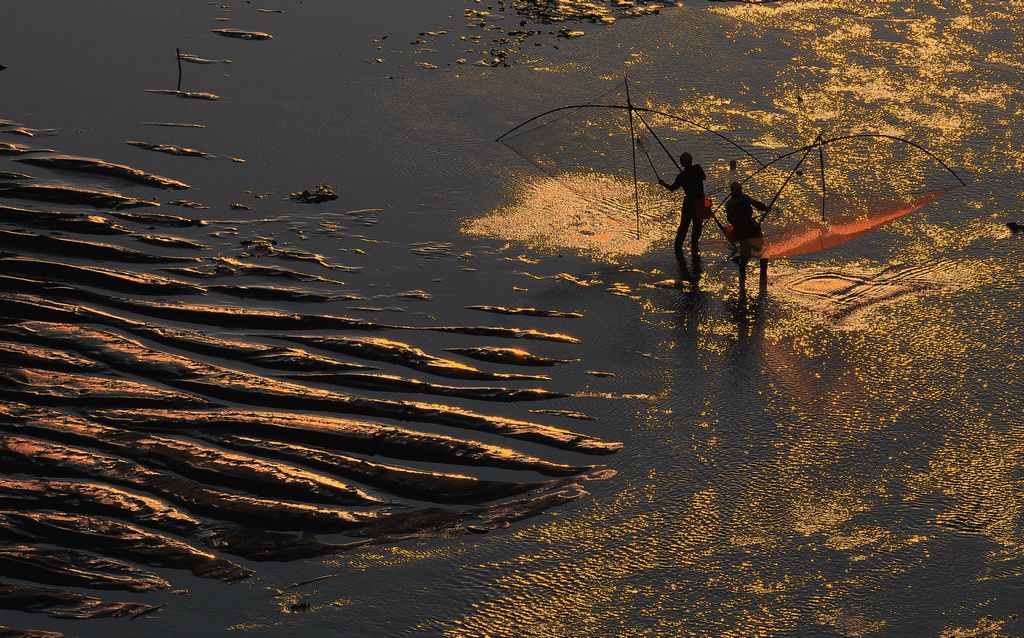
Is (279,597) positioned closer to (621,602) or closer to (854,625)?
(621,602)

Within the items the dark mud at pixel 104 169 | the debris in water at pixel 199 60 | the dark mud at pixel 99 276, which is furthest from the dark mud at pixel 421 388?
the debris in water at pixel 199 60

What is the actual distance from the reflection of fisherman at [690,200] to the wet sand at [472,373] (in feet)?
1.14

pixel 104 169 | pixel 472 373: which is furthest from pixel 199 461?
pixel 104 169

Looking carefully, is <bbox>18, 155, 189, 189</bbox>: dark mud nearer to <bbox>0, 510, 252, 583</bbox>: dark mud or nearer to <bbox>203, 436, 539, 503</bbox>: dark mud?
<bbox>203, 436, 539, 503</bbox>: dark mud

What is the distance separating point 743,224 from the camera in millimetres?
17641

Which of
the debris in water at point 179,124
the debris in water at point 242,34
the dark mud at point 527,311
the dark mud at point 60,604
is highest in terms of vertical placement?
the debris in water at point 242,34

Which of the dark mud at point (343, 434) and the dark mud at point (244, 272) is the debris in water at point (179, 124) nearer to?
the dark mud at point (244, 272)

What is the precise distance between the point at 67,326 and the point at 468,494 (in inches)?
240

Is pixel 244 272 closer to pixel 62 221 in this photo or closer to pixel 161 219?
pixel 161 219

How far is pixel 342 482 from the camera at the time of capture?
13.0 metres

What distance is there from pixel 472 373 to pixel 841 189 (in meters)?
8.14

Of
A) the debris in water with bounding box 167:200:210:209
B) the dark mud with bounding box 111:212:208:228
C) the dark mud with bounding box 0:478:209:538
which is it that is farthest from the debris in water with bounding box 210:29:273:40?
the dark mud with bounding box 0:478:209:538

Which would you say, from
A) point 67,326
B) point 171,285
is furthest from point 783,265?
point 67,326

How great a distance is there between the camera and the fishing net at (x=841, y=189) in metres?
18.0
